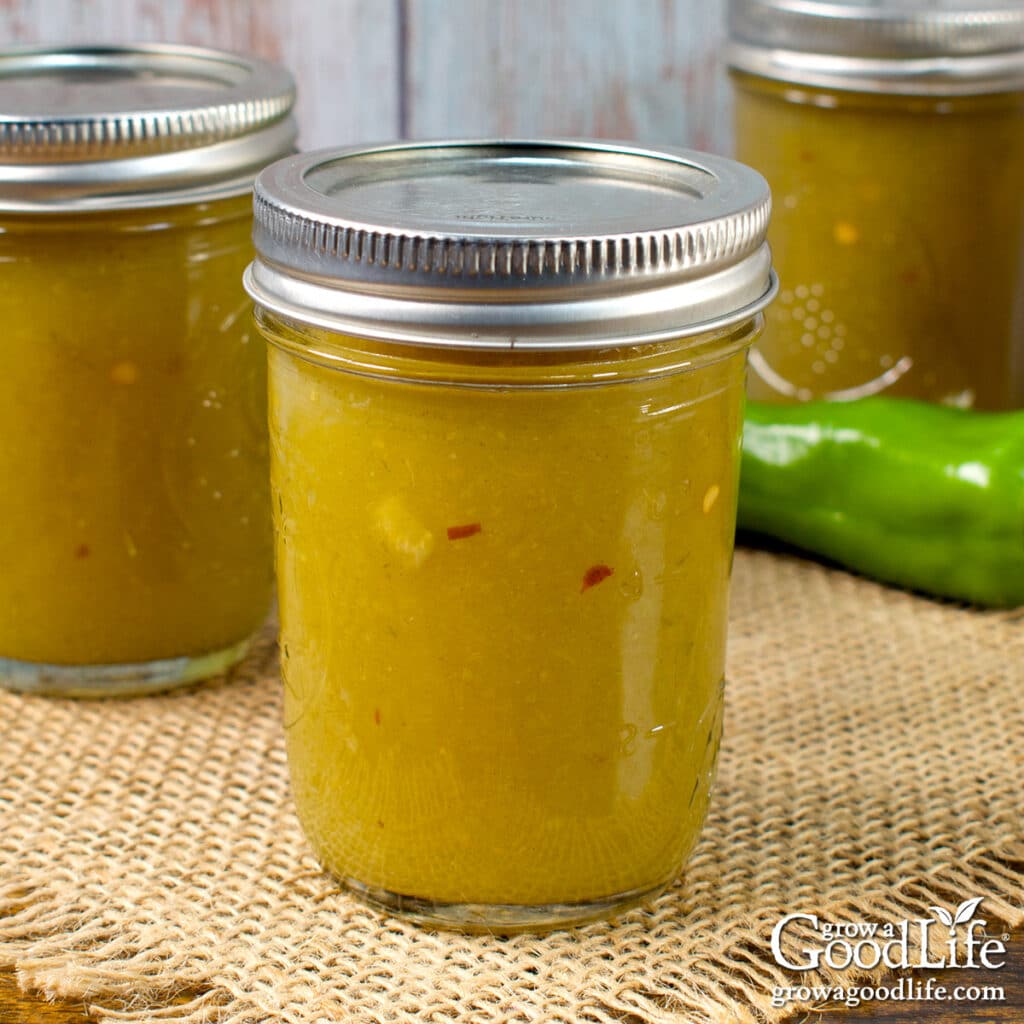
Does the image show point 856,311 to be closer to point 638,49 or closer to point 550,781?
point 638,49

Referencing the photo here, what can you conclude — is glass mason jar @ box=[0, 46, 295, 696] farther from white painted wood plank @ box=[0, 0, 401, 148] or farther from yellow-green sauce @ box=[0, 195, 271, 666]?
white painted wood plank @ box=[0, 0, 401, 148]

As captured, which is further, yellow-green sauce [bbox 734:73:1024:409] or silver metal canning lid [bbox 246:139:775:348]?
yellow-green sauce [bbox 734:73:1024:409]

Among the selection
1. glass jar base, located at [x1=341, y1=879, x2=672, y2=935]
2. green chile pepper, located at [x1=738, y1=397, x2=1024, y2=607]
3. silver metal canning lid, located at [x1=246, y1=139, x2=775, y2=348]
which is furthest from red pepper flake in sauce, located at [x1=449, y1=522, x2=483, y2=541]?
green chile pepper, located at [x1=738, y1=397, x2=1024, y2=607]

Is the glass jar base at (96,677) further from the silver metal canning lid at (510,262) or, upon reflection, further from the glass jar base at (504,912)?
the silver metal canning lid at (510,262)

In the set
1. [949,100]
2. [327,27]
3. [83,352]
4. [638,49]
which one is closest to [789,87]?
[949,100]

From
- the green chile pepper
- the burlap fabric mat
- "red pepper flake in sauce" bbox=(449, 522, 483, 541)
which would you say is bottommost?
the burlap fabric mat

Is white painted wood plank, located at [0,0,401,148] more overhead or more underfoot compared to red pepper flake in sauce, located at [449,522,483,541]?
more overhead

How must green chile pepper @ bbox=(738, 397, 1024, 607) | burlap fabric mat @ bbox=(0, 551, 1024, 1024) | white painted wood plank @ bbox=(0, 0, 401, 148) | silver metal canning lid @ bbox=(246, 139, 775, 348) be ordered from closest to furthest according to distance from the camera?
silver metal canning lid @ bbox=(246, 139, 775, 348), burlap fabric mat @ bbox=(0, 551, 1024, 1024), green chile pepper @ bbox=(738, 397, 1024, 607), white painted wood plank @ bbox=(0, 0, 401, 148)
